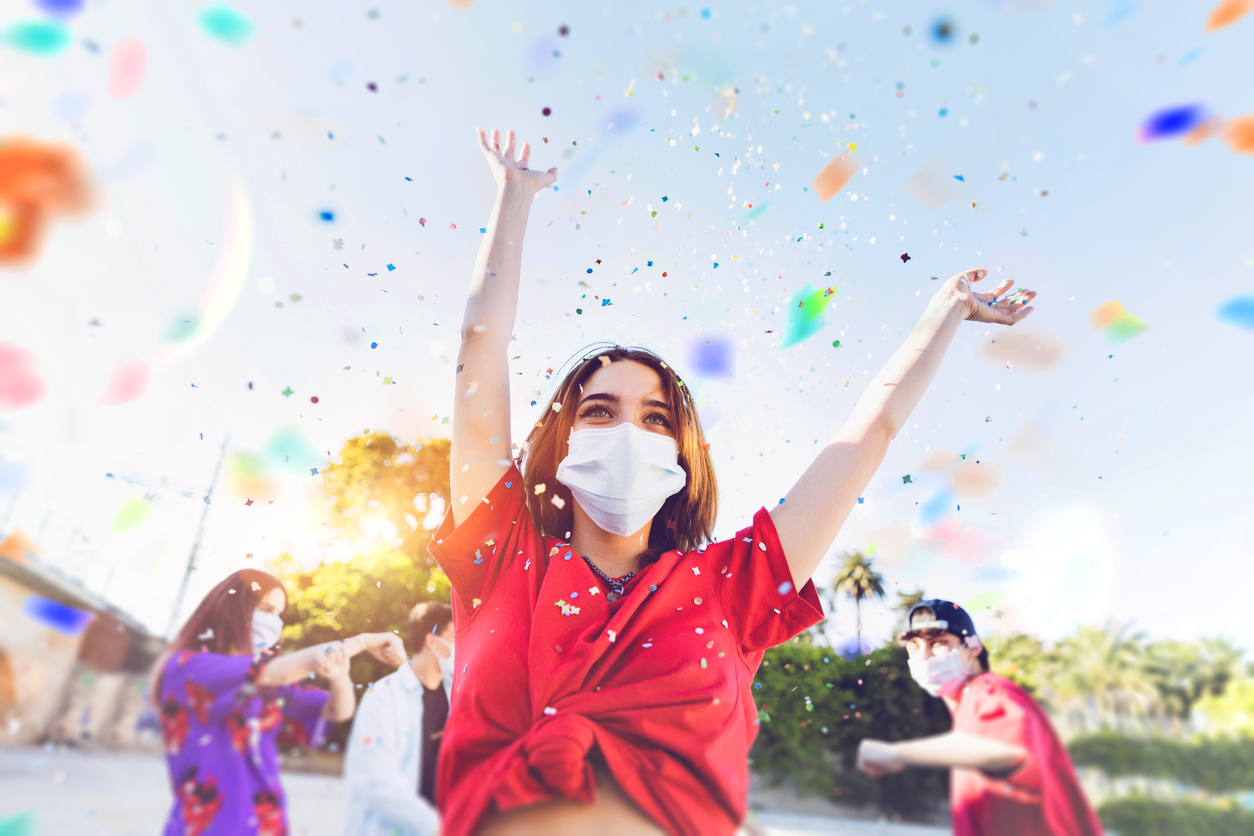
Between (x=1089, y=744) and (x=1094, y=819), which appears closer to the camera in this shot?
(x=1094, y=819)

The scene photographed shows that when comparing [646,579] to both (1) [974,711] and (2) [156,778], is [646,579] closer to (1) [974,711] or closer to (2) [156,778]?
(1) [974,711]

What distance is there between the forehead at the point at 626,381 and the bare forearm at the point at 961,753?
6.00ft

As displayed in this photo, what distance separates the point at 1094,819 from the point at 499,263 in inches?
126

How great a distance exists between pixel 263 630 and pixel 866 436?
2.93m

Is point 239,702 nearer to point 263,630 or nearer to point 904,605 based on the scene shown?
point 263,630

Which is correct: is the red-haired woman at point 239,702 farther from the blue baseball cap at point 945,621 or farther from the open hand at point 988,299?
the open hand at point 988,299

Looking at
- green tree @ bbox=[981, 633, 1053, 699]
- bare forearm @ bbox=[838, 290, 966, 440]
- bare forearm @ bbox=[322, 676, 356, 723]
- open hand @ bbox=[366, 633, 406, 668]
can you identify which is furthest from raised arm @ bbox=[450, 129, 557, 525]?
green tree @ bbox=[981, 633, 1053, 699]

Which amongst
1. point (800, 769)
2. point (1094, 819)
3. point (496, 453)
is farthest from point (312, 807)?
point (1094, 819)

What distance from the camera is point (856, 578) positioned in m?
3.98

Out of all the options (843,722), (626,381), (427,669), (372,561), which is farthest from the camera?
(372,561)

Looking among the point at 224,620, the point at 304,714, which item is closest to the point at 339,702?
the point at 304,714

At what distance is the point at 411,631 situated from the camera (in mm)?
3334

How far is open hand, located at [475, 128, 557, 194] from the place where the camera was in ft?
9.41

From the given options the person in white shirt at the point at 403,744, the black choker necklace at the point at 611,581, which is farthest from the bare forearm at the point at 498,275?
the person in white shirt at the point at 403,744
